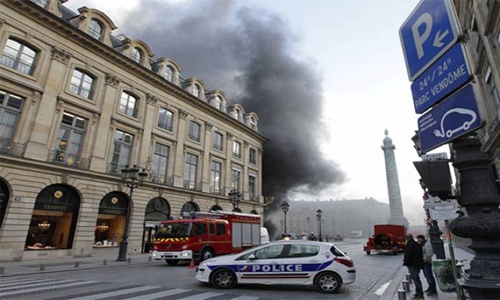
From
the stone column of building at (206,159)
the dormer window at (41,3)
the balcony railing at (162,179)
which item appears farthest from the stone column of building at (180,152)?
the dormer window at (41,3)

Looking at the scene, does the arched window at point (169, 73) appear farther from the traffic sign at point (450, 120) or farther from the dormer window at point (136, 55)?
the traffic sign at point (450, 120)

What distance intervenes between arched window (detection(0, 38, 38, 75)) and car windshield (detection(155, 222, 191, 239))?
14410mm

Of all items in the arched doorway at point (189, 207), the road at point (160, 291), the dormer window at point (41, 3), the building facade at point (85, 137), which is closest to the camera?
the road at point (160, 291)

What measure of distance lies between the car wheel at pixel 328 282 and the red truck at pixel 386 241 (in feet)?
60.7

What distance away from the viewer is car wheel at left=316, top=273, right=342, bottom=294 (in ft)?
27.6

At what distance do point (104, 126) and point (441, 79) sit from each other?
24845mm

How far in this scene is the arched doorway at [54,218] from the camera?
18.8m

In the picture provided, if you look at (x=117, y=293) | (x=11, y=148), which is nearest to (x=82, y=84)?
(x=11, y=148)

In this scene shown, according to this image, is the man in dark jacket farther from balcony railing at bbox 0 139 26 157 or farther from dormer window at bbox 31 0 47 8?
dormer window at bbox 31 0 47 8

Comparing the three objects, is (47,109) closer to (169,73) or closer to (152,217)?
(152,217)

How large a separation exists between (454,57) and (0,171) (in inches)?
869

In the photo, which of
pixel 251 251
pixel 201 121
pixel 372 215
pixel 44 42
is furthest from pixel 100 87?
pixel 372 215

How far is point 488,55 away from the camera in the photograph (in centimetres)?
1431

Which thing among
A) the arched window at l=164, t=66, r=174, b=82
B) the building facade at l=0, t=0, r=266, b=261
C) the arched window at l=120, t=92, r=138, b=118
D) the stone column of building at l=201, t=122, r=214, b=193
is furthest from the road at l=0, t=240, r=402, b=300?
the arched window at l=164, t=66, r=174, b=82
